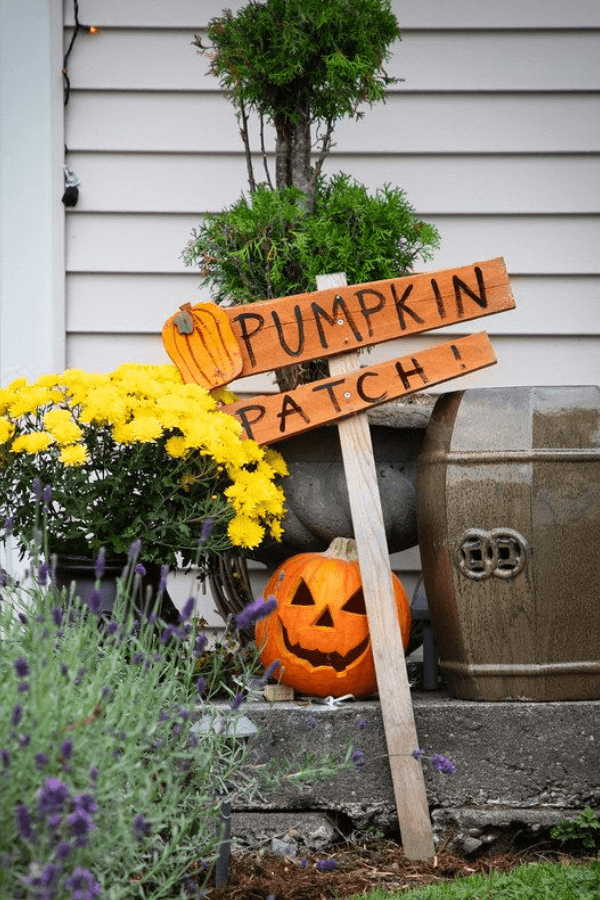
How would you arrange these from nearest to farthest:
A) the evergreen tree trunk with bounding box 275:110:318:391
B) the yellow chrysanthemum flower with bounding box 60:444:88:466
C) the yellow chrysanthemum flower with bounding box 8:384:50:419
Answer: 1. the yellow chrysanthemum flower with bounding box 60:444:88:466
2. the yellow chrysanthemum flower with bounding box 8:384:50:419
3. the evergreen tree trunk with bounding box 275:110:318:391

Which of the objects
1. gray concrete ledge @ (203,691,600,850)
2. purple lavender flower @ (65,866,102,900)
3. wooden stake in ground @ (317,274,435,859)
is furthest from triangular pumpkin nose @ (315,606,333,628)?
purple lavender flower @ (65,866,102,900)

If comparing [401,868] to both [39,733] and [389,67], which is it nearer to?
[39,733]

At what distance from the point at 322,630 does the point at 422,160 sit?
5.81 feet

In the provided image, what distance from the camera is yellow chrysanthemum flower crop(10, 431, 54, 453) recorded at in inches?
100

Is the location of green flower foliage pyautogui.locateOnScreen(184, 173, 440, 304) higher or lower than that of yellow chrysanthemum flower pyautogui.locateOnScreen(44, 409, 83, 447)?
higher

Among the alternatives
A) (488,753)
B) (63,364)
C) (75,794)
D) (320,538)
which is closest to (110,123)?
(63,364)

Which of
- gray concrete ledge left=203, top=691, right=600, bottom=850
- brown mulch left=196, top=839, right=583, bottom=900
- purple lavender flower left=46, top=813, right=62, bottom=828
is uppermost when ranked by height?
purple lavender flower left=46, top=813, right=62, bottom=828

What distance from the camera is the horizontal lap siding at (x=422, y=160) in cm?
365

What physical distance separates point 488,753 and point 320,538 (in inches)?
30.7

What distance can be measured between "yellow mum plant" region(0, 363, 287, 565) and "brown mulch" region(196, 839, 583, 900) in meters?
0.76

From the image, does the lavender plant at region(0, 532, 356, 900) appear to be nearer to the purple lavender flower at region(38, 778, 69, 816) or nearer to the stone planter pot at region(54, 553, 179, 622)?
the purple lavender flower at region(38, 778, 69, 816)

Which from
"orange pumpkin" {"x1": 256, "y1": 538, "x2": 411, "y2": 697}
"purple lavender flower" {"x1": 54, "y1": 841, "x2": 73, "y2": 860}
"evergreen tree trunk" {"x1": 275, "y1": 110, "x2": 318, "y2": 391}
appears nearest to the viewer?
"purple lavender flower" {"x1": 54, "y1": 841, "x2": 73, "y2": 860}

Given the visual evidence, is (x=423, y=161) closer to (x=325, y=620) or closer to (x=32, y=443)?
(x=325, y=620)

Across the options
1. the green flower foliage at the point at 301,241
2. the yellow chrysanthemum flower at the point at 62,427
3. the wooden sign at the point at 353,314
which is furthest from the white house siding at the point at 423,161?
the yellow chrysanthemum flower at the point at 62,427
